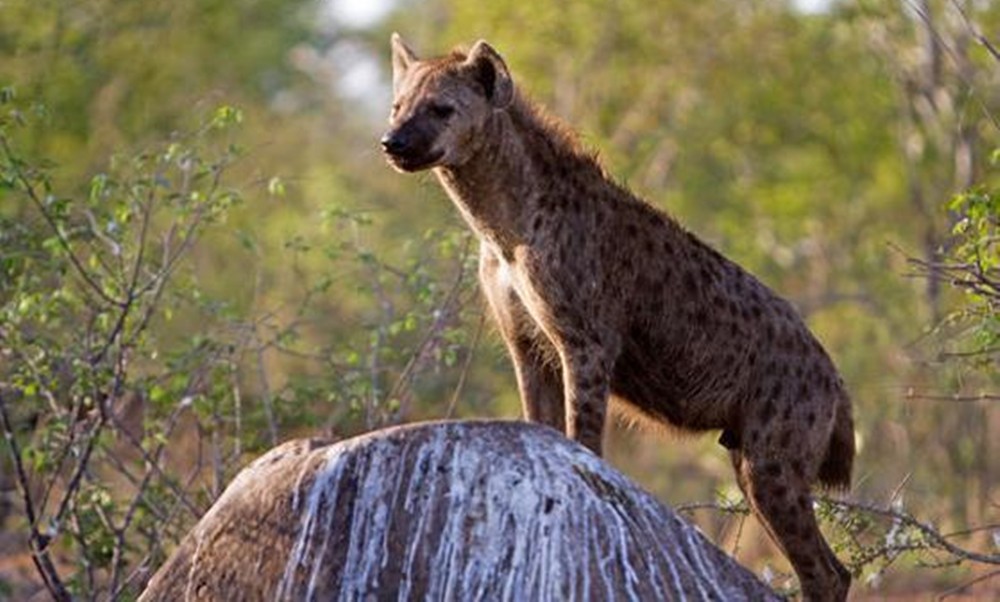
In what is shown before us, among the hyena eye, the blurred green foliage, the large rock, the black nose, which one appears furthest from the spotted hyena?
the blurred green foliage

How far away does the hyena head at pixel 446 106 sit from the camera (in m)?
8.16

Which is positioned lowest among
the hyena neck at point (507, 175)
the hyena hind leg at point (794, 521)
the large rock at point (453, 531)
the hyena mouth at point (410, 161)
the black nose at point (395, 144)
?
the hyena hind leg at point (794, 521)

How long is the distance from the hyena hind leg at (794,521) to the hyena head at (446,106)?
1530 millimetres

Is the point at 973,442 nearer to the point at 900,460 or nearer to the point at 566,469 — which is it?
the point at 900,460

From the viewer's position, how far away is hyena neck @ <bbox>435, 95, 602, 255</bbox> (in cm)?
847

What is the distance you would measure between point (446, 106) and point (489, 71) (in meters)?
0.23

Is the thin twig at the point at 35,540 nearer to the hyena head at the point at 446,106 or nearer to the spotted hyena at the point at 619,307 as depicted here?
the spotted hyena at the point at 619,307

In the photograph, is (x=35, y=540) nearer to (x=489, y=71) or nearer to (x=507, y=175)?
(x=507, y=175)

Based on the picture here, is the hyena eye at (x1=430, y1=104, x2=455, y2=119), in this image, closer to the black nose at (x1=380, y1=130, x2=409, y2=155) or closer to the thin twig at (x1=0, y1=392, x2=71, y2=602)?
the black nose at (x1=380, y1=130, x2=409, y2=155)

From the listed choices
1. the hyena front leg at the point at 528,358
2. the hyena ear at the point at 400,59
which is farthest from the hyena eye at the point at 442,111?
the hyena front leg at the point at 528,358

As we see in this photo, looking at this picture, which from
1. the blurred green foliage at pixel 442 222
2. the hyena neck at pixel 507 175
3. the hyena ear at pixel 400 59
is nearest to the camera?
the hyena neck at pixel 507 175

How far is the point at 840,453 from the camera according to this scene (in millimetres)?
8922

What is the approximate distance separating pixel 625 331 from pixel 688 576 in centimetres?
160

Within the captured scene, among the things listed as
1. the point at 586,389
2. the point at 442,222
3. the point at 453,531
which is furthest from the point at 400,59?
the point at 442,222
